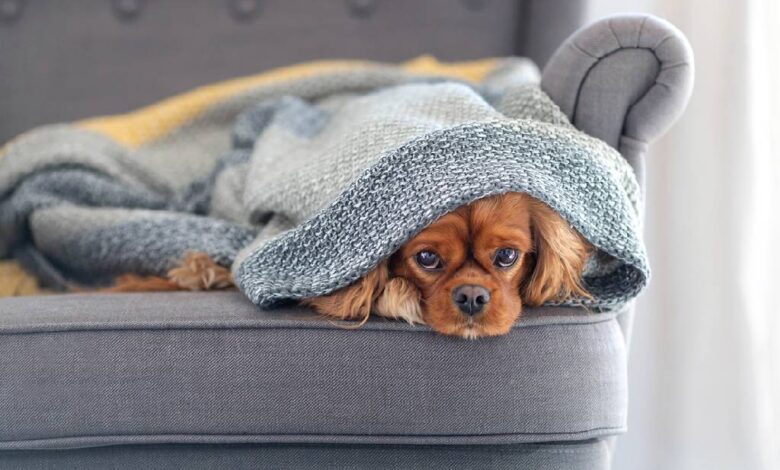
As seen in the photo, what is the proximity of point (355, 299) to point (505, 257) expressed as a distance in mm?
260

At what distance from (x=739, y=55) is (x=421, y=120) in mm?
718

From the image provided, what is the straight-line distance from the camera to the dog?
125 centimetres

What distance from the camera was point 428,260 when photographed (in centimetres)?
133

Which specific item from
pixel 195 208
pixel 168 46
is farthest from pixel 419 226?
pixel 168 46

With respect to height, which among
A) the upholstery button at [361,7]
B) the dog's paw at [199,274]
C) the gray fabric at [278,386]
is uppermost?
the upholstery button at [361,7]

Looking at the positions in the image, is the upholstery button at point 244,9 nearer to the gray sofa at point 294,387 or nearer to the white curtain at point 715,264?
the white curtain at point 715,264

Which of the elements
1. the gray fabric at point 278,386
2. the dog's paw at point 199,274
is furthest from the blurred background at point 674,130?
the dog's paw at point 199,274

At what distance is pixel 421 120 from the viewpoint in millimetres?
1526

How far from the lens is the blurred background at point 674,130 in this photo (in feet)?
5.53

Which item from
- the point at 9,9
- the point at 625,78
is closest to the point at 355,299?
the point at 625,78

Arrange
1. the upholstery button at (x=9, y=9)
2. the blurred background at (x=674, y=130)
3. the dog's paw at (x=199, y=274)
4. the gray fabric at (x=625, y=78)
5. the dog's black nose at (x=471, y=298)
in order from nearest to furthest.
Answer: the dog's black nose at (x=471, y=298), the gray fabric at (x=625, y=78), the dog's paw at (x=199, y=274), the blurred background at (x=674, y=130), the upholstery button at (x=9, y=9)

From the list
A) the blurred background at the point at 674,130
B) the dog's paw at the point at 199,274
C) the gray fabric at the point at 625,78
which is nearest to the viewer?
the gray fabric at the point at 625,78

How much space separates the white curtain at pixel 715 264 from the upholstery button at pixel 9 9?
5.71 feet

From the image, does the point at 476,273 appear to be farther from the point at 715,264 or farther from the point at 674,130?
the point at 674,130
